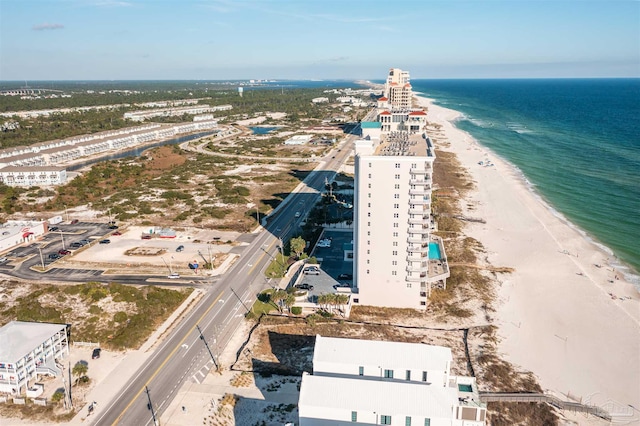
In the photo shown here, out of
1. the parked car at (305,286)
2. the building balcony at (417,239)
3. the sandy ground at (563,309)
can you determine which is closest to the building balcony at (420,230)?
the building balcony at (417,239)

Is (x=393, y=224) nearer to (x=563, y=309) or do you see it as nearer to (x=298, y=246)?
(x=298, y=246)

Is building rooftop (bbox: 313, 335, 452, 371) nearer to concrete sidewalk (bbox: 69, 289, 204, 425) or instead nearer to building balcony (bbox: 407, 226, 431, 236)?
building balcony (bbox: 407, 226, 431, 236)

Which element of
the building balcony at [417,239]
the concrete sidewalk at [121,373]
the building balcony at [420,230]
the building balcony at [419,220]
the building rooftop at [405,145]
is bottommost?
the concrete sidewalk at [121,373]

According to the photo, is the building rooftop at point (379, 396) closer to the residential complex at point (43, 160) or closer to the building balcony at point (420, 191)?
the building balcony at point (420, 191)

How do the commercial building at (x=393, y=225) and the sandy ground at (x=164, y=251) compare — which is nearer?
the commercial building at (x=393, y=225)

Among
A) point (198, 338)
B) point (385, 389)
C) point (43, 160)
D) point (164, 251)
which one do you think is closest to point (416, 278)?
point (385, 389)

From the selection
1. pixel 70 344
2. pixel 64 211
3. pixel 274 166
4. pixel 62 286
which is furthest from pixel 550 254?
pixel 64 211
